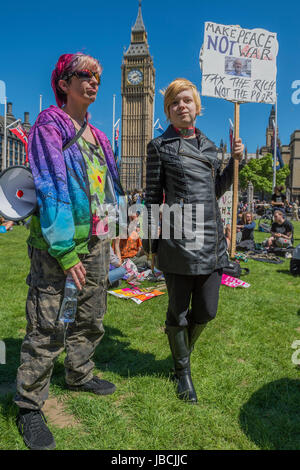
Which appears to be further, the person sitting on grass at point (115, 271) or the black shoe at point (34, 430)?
the person sitting on grass at point (115, 271)

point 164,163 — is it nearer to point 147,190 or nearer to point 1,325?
point 147,190

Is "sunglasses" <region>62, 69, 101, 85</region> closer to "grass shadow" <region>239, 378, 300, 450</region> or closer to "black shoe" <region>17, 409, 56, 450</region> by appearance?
"black shoe" <region>17, 409, 56, 450</region>

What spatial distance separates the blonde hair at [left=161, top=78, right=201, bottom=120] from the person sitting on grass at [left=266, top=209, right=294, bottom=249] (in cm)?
807

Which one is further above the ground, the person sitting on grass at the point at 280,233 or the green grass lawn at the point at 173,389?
the person sitting on grass at the point at 280,233

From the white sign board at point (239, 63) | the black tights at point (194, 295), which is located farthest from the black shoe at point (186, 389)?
the white sign board at point (239, 63)

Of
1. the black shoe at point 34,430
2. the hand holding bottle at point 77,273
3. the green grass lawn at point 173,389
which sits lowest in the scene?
the green grass lawn at point 173,389

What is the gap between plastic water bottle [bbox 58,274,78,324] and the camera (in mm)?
2031

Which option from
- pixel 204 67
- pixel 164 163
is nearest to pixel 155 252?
pixel 164 163

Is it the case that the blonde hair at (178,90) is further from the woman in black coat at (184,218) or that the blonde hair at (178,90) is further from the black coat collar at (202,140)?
the black coat collar at (202,140)

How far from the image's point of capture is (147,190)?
2.41 meters

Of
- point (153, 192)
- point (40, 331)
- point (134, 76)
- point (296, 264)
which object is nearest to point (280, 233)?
point (296, 264)

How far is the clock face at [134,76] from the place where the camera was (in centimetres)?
8694

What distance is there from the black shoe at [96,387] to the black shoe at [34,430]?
1.58 feet
